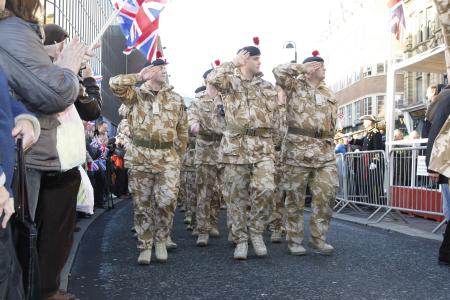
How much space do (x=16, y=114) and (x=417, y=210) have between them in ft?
26.2

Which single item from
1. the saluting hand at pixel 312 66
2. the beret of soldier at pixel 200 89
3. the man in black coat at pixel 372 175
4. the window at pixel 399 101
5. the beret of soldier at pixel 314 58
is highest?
the window at pixel 399 101

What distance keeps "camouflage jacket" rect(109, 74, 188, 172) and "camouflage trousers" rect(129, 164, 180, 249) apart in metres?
0.10

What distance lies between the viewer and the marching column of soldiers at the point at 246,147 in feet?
20.7

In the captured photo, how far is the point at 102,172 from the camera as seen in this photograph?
12875 mm

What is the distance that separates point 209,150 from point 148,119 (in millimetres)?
2376

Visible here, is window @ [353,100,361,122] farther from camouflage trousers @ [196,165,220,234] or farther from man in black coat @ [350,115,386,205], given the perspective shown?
camouflage trousers @ [196,165,220,234]

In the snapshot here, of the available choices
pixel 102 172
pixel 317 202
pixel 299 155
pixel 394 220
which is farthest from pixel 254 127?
pixel 102 172

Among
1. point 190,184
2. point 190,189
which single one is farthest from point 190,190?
point 190,184

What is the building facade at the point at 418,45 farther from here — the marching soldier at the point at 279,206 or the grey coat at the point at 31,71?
the grey coat at the point at 31,71

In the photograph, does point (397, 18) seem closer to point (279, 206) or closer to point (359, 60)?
point (279, 206)

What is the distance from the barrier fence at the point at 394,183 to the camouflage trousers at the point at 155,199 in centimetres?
406

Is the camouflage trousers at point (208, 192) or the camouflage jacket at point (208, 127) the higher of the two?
the camouflage jacket at point (208, 127)

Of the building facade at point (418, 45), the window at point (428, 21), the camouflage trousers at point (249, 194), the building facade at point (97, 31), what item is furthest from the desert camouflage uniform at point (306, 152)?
the window at point (428, 21)

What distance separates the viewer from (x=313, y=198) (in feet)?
22.0
